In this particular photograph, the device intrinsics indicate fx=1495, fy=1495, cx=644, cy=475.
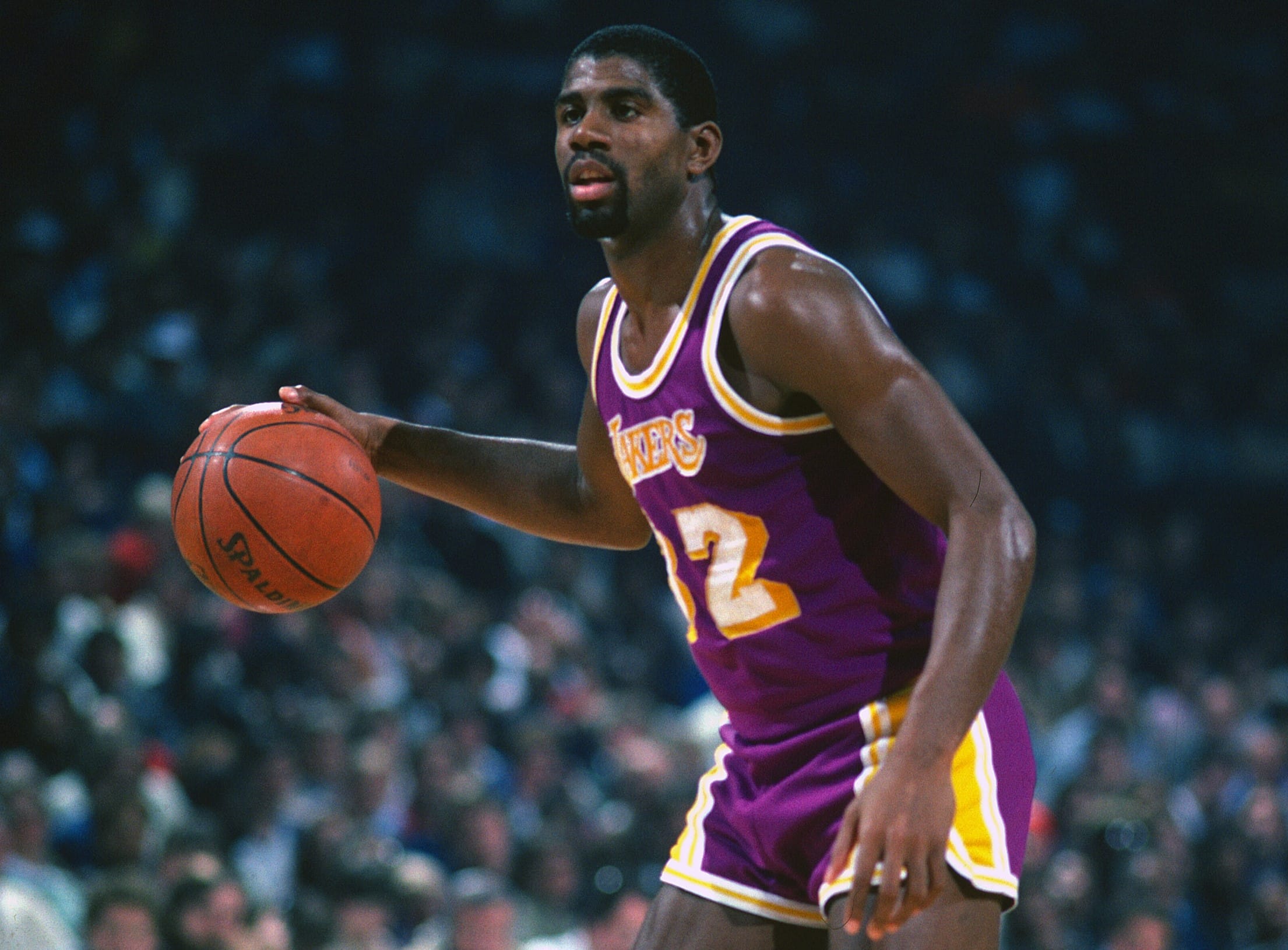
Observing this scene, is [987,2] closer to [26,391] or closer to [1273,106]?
[1273,106]

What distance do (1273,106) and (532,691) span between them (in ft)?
31.2

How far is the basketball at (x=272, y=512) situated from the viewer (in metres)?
2.81

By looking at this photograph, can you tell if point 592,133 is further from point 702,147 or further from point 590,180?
point 702,147

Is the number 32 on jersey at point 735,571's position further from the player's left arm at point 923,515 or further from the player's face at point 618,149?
the player's face at point 618,149

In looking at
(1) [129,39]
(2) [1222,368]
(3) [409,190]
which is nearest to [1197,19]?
(2) [1222,368]

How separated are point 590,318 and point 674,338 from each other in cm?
48

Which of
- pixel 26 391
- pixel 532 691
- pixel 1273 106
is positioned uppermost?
pixel 1273 106

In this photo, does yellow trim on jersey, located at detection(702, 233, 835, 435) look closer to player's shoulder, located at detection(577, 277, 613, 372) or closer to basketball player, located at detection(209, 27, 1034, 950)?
basketball player, located at detection(209, 27, 1034, 950)

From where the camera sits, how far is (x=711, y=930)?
103 inches

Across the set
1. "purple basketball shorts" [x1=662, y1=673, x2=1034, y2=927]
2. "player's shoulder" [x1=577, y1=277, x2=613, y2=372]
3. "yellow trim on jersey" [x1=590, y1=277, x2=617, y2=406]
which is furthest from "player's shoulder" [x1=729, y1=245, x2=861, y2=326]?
"purple basketball shorts" [x1=662, y1=673, x2=1034, y2=927]

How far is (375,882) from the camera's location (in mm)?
5277

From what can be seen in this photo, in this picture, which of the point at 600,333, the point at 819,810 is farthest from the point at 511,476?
the point at 819,810

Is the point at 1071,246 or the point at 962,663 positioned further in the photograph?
the point at 1071,246

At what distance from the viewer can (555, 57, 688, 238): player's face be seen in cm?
265
